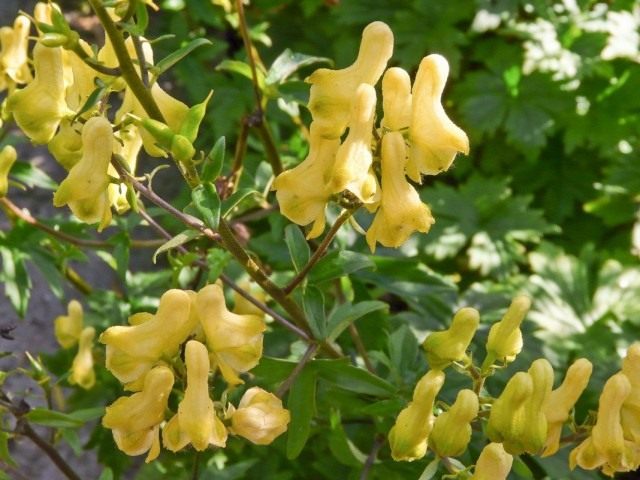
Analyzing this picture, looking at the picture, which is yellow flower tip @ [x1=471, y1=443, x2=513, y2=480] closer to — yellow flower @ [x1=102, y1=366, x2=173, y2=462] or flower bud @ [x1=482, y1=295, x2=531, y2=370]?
flower bud @ [x1=482, y1=295, x2=531, y2=370]

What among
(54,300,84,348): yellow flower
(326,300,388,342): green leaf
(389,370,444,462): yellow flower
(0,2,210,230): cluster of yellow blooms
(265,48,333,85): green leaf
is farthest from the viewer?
(54,300,84,348): yellow flower

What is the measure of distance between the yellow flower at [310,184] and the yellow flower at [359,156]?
0.03m

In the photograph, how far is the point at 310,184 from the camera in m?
0.97

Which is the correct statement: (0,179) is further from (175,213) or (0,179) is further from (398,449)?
(398,449)

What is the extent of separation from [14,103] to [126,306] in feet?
2.29

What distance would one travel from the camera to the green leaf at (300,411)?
1.15 meters

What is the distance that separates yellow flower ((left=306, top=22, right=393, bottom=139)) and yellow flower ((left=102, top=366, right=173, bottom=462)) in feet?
1.00

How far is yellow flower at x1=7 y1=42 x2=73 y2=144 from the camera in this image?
97cm

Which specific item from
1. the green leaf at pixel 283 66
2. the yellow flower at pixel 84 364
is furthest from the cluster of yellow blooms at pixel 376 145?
the yellow flower at pixel 84 364

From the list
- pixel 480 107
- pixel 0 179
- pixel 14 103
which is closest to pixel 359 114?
pixel 14 103

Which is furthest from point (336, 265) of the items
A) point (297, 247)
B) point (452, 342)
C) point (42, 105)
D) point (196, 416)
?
point (42, 105)

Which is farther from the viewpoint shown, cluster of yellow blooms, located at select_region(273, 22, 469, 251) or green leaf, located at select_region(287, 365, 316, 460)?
green leaf, located at select_region(287, 365, 316, 460)

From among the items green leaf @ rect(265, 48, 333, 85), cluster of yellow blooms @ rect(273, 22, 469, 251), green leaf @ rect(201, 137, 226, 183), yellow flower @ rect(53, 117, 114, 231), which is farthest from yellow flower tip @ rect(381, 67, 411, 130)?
green leaf @ rect(265, 48, 333, 85)

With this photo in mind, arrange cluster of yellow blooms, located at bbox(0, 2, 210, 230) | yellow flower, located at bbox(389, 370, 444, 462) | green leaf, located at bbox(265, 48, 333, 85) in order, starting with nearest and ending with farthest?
cluster of yellow blooms, located at bbox(0, 2, 210, 230), yellow flower, located at bbox(389, 370, 444, 462), green leaf, located at bbox(265, 48, 333, 85)
